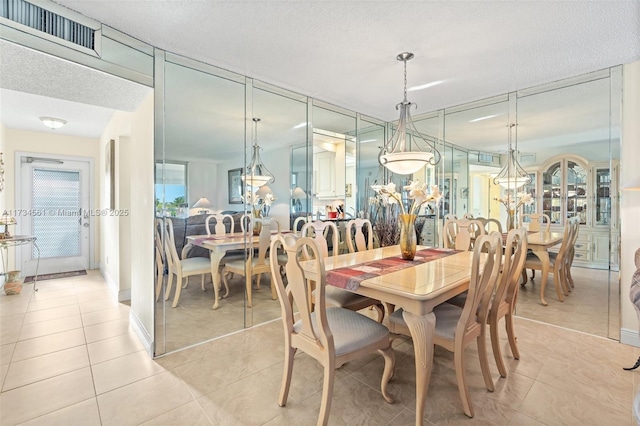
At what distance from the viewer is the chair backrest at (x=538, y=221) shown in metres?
3.17

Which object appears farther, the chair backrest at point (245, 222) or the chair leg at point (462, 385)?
the chair backrest at point (245, 222)

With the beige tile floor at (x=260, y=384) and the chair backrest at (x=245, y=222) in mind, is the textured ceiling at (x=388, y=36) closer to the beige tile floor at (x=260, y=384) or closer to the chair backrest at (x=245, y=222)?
the chair backrest at (x=245, y=222)

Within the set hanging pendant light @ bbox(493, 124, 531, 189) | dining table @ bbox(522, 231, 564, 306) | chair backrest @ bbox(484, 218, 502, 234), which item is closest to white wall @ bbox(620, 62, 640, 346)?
dining table @ bbox(522, 231, 564, 306)

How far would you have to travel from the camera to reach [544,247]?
303cm

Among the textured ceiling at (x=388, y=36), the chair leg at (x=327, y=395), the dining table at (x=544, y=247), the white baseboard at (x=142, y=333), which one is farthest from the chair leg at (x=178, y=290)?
the dining table at (x=544, y=247)

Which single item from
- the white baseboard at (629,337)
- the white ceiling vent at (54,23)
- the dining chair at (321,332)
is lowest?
the white baseboard at (629,337)

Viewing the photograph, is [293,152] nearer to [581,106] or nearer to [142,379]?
[142,379]

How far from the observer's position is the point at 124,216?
3650mm

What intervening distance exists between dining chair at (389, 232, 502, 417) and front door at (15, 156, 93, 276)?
18.5 feet

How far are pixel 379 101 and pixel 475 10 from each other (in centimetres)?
177

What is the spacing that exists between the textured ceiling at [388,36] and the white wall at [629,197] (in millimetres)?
248

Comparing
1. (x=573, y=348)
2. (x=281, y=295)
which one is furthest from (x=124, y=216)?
(x=573, y=348)

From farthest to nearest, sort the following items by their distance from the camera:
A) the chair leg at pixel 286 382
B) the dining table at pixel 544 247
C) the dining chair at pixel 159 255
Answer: the dining table at pixel 544 247, the dining chair at pixel 159 255, the chair leg at pixel 286 382

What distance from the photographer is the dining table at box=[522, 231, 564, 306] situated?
3.04 meters
